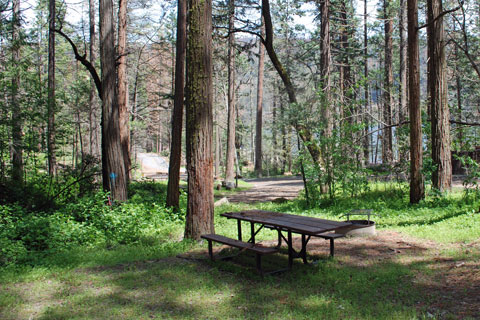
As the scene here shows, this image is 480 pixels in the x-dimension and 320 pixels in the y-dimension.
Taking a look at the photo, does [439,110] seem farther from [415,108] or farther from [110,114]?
[110,114]

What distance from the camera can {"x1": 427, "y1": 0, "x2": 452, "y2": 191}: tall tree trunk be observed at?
429 inches

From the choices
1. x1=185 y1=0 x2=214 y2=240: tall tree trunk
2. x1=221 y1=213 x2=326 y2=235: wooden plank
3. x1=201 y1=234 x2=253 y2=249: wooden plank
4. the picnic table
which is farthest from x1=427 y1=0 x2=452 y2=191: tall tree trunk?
x1=201 y1=234 x2=253 y2=249: wooden plank

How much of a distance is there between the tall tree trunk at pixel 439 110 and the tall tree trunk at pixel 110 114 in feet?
29.4

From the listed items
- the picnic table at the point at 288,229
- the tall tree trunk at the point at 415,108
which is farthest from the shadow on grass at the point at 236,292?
the tall tree trunk at the point at 415,108

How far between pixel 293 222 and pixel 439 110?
751 cm

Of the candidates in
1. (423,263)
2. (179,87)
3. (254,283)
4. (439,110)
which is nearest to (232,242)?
(254,283)

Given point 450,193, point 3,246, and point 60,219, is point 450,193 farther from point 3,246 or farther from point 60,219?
point 3,246

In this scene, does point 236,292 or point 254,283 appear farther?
point 254,283

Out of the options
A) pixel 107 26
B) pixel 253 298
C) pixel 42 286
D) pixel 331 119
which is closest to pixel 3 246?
pixel 42 286

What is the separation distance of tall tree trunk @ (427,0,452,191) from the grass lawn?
11.5 feet

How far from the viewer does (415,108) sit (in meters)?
10.3

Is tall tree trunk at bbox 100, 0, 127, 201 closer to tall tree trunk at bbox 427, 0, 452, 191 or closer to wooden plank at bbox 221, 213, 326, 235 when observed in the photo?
wooden plank at bbox 221, 213, 326, 235

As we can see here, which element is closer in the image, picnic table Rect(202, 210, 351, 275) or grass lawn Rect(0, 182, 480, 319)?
grass lawn Rect(0, 182, 480, 319)

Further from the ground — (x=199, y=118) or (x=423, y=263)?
(x=199, y=118)
